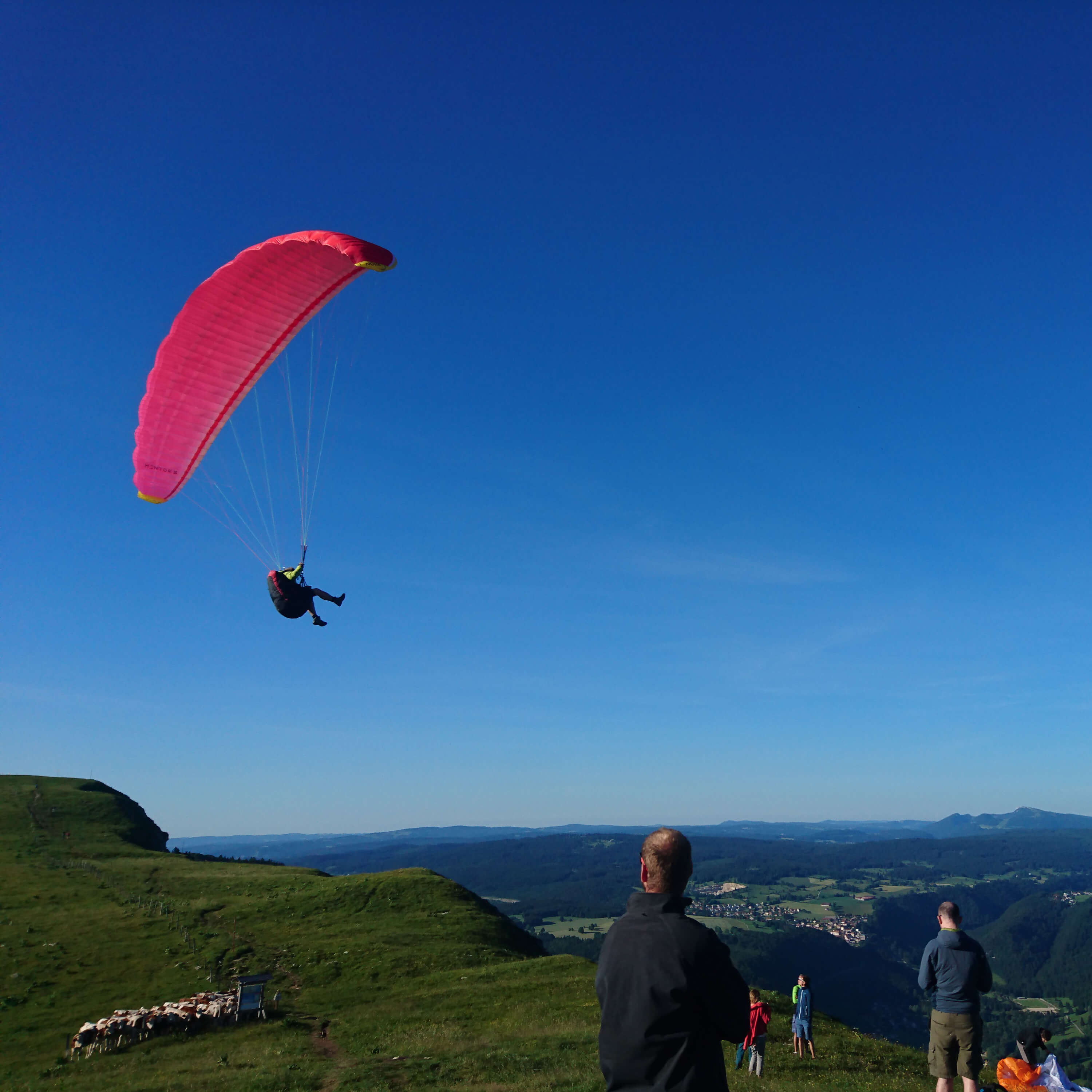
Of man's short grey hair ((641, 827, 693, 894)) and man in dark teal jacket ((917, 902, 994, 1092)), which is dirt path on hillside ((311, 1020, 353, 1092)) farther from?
man's short grey hair ((641, 827, 693, 894))

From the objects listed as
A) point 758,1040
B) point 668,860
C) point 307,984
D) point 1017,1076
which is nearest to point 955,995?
point 1017,1076

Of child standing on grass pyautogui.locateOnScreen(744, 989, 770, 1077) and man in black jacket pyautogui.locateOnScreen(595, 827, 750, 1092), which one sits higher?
man in black jacket pyautogui.locateOnScreen(595, 827, 750, 1092)

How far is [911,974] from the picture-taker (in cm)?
17988

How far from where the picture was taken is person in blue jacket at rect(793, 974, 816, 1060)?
663 inches

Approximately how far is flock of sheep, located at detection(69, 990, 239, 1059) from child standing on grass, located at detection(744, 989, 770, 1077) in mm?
16781

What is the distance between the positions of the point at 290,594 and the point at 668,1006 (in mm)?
19847

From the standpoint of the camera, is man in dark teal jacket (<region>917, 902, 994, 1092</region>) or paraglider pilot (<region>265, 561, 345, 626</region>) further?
paraglider pilot (<region>265, 561, 345, 626</region>)

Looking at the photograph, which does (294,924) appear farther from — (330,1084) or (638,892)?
(638,892)

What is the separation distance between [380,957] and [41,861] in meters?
36.2

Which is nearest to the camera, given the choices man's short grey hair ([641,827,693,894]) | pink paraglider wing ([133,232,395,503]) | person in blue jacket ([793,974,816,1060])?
man's short grey hair ([641,827,693,894])

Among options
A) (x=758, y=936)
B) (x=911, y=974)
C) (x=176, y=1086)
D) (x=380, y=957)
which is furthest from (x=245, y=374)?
(x=911, y=974)

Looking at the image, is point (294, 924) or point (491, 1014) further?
point (294, 924)

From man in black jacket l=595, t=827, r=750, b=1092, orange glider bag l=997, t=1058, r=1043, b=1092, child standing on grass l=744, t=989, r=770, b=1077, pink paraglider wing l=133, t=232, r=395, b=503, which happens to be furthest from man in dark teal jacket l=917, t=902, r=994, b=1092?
pink paraglider wing l=133, t=232, r=395, b=503

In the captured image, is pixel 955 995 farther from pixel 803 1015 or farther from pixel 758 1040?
pixel 803 1015
